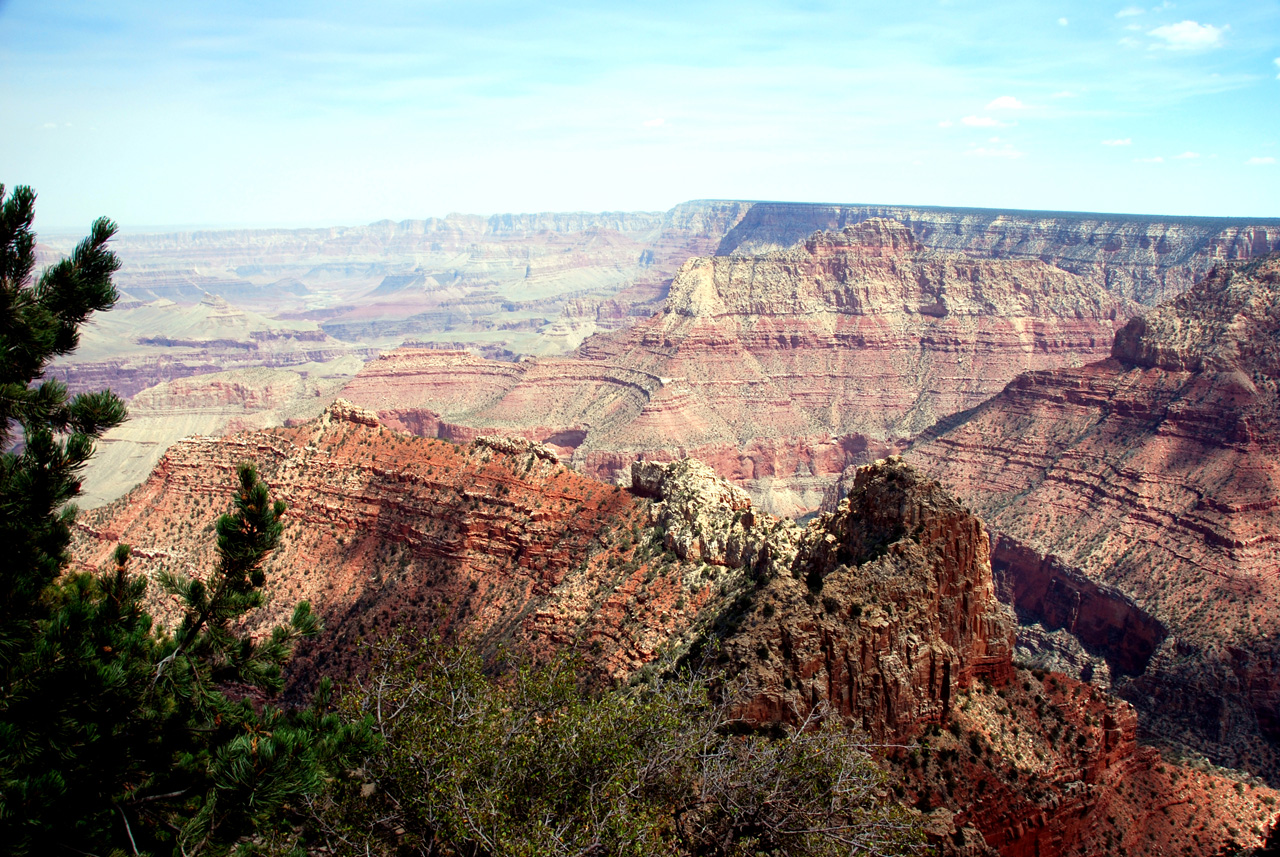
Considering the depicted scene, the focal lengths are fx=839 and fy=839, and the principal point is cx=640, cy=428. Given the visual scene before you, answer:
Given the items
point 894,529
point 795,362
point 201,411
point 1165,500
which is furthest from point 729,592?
point 201,411

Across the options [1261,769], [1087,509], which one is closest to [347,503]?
[1261,769]

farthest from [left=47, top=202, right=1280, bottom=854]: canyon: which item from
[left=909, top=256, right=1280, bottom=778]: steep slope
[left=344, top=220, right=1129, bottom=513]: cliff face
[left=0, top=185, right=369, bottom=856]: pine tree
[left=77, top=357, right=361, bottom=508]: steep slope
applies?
[left=0, top=185, right=369, bottom=856]: pine tree

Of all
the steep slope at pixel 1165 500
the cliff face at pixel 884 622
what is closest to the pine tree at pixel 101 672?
the cliff face at pixel 884 622

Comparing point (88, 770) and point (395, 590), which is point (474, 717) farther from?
point (395, 590)

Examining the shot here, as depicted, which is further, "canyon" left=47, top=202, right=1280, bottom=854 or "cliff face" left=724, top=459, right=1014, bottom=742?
"canyon" left=47, top=202, right=1280, bottom=854

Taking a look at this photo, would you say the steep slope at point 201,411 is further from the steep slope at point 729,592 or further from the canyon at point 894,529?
the steep slope at point 729,592

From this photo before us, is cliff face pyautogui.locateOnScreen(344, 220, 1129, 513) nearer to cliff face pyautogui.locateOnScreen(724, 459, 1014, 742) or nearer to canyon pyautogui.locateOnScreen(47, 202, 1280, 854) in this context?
canyon pyautogui.locateOnScreen(47, 202, 1280, 854)
